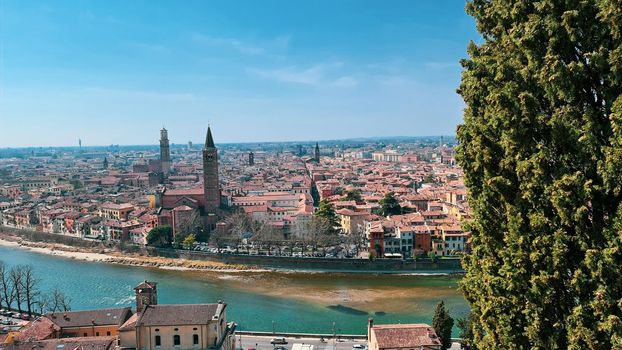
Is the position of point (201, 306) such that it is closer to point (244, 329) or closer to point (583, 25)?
point (244, 329)

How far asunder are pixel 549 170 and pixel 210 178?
34553mm

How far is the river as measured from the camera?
62.5 feet

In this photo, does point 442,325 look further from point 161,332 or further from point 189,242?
point 189,242

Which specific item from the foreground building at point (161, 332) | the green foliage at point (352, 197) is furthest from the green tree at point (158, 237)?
the foreground building at point (161, 332)

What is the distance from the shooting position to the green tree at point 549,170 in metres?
3.03

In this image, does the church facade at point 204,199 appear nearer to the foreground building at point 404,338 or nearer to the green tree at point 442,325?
the green tree at point 442,325

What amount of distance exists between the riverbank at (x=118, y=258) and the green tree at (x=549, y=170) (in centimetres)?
2509

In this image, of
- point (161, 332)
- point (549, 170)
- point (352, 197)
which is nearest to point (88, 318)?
point (161, 332)

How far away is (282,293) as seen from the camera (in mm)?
23062

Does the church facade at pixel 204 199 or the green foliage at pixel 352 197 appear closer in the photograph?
the church facade at pixel 204 199

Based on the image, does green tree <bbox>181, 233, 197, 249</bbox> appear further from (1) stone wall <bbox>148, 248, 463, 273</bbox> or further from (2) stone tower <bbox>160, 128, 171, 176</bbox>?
(2) stone tower <bbox>160, 128, 171, 176</bbox>

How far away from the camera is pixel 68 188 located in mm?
61781

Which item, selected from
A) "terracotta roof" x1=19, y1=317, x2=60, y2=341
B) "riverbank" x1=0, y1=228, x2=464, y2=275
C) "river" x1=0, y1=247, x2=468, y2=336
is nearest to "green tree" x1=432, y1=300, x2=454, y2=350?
"river" x1=0, y1=247, x2=468, y2=336

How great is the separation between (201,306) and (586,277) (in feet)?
34.8
